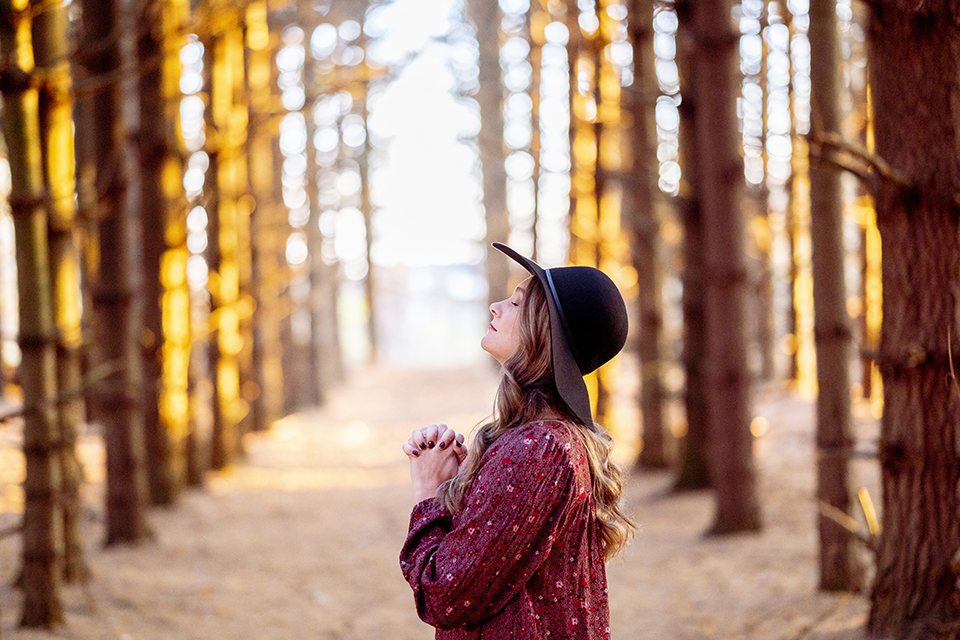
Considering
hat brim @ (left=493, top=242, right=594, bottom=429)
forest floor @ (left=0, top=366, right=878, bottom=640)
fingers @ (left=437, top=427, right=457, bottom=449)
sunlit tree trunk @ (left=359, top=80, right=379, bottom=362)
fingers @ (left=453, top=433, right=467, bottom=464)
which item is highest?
sunlit tree trunk @ (left=359, top=80, right=379, bottom=362)

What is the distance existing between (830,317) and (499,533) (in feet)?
13.1

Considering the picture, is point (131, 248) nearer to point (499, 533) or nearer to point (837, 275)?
point (837, 275)

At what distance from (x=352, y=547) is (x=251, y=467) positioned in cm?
450

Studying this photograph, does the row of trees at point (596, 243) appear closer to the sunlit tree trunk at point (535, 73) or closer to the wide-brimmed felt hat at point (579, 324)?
the sunlit tree trunk at point (535, 73)

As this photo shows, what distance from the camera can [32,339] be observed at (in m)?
4.48

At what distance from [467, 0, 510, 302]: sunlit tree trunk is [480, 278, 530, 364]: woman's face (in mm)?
19128

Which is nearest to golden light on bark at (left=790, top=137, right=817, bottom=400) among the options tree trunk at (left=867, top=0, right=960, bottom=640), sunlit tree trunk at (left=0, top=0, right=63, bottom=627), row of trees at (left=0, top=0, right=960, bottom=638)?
row of trees at (left=0, top=0, right=960, bottom=638)

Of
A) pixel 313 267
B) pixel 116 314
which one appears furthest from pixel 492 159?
pixel 116 314

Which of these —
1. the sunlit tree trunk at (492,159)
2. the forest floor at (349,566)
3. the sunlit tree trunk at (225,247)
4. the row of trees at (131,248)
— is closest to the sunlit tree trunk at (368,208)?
the sunlit tree trunk at (492,159)

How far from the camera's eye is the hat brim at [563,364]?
6.40 ft

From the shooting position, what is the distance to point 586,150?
1214 centimetres

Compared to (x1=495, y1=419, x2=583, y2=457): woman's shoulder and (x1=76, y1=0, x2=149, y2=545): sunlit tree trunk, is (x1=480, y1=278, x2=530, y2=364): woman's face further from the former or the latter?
(x1=76, y1=0, x2=149, y2=545): sunlit tree trunk

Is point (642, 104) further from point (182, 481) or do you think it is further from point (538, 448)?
point (538, 448)

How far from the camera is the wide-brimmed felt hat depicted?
196 cm
